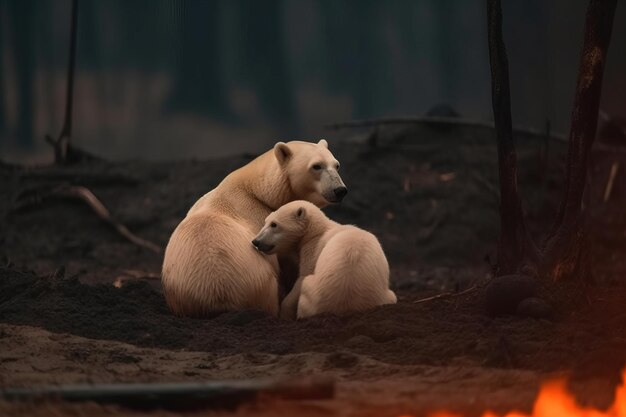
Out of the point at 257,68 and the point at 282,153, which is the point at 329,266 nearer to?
the point at 282,153

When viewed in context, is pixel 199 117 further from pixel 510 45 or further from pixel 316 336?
pixel 316 336

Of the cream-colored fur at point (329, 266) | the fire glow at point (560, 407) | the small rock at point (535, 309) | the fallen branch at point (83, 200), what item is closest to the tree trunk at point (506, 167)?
the small rock at point (535, 309)

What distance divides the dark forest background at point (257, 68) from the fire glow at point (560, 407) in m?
8.82

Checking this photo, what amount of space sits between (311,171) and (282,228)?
63 cm

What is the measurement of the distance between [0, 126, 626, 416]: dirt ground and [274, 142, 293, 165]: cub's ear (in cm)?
140

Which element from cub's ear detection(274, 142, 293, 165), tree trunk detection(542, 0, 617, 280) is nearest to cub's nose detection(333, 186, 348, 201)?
cub's ear detection(274, 142, 293, 165)

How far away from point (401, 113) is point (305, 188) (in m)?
6.68

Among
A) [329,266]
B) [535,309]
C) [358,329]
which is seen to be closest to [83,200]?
[329,266]

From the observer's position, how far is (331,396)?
12.9 feet

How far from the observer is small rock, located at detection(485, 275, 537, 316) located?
19.6 feet

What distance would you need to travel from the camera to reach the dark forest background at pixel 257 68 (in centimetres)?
1255

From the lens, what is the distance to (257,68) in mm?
12695

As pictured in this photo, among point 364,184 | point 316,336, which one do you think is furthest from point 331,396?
point 364,184

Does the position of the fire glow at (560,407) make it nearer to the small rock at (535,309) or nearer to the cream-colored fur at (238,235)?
the small rock at (535,309)
